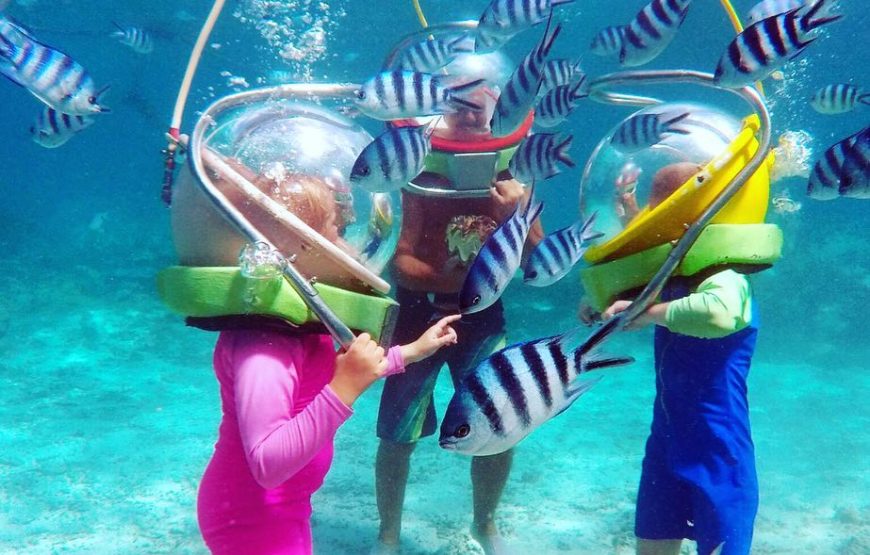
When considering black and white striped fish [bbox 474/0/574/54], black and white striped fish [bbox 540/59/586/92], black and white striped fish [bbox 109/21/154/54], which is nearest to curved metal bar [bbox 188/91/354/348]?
black and white striped fish [bbox 474/0/574/54]

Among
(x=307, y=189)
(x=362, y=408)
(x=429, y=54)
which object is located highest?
(x=429, y=54)

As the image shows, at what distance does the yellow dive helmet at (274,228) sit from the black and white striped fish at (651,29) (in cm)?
184

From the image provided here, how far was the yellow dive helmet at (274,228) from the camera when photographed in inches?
70.0

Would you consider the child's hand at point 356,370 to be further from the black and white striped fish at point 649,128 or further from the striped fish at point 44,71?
the striped fish at point 44,71

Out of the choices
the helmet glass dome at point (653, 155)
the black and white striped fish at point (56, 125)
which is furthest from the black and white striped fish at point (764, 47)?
the black and white striped fish at point (56, 125)

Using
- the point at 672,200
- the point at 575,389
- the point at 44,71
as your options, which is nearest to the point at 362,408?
the point at 44,71

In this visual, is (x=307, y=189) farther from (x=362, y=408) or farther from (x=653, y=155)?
(x=362, y=408)

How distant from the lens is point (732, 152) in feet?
7.04

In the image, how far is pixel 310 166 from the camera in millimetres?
2160

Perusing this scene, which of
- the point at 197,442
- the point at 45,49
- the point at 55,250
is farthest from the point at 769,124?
the point at 55,250

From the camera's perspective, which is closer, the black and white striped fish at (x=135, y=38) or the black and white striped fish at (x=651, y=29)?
the black and white striped fish at (x=651, y=29)

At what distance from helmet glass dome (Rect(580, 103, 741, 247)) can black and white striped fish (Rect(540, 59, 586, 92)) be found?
2.71 feet

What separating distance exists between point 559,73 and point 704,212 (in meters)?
1.78

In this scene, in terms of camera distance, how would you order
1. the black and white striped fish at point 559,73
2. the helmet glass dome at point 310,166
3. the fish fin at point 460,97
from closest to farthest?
the helmet glass dome at point 310,166 → the fish fin at point 460,97 → the black and white striped fish at point 559,73
